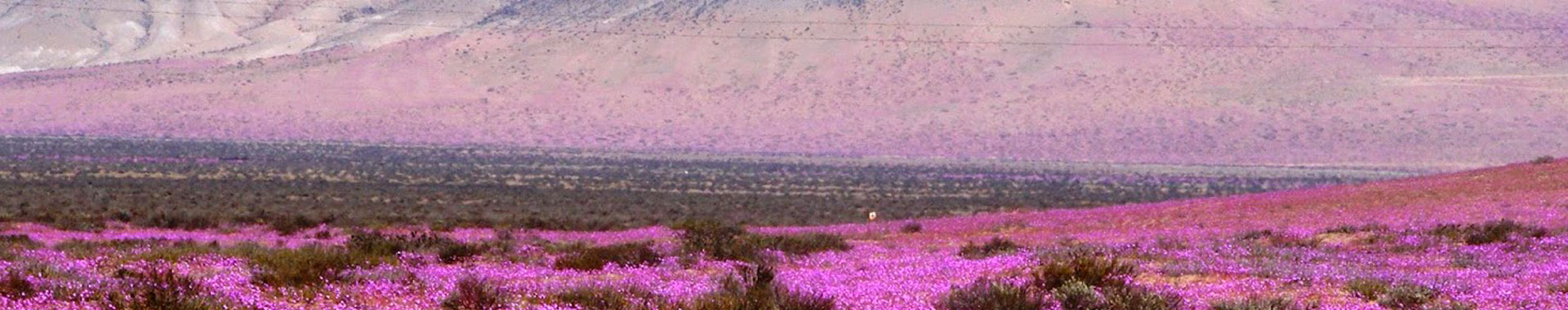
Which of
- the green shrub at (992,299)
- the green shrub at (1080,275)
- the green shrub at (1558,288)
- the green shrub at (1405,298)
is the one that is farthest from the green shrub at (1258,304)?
the green shrub at (1558,288)

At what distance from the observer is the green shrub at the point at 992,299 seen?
9719 mm

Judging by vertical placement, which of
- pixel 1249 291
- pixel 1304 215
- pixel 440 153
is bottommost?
pixel 440 153

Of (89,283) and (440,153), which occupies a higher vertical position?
(89,283)

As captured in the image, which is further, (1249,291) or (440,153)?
(440,153)

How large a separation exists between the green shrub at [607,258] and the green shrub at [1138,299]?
5.50 m

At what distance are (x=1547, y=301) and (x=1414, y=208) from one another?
12996 millimetres

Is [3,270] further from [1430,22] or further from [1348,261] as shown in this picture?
[1430,22]

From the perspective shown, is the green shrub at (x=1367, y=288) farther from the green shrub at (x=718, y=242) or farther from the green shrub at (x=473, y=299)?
the green shrub at (x=718, y=242)

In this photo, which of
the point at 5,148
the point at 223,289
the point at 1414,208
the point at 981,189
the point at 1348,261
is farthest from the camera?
the point at 5,148

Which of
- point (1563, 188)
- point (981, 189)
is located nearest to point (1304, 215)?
point (1563, 188)

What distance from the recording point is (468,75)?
105688 millimetres

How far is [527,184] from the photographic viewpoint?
53.3 m

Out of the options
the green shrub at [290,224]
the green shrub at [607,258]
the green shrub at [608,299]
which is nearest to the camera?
the green shrub at [608,299]

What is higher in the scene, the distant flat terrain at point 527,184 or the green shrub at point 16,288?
the green shrub at point 16,288
